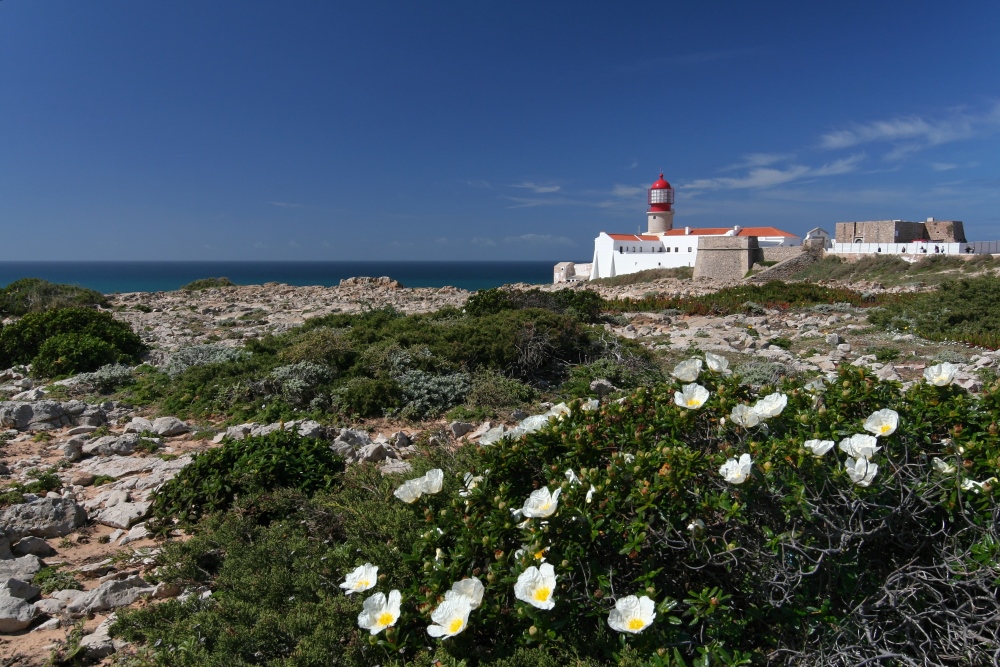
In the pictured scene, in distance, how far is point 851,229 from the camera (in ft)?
147

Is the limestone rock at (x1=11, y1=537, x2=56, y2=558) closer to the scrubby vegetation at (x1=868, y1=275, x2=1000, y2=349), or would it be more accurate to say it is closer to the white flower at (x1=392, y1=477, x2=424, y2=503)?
the white flower at (x1=392, y1=477, x2=424, y2=503)

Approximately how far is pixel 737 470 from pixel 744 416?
390 millimetres

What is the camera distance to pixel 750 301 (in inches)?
711

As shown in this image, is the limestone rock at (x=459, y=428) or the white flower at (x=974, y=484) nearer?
the white flower at (x=974, y=484)

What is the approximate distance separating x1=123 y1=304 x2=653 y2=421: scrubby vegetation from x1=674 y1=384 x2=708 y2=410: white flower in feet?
14.6

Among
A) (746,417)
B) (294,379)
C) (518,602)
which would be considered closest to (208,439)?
(294,379)

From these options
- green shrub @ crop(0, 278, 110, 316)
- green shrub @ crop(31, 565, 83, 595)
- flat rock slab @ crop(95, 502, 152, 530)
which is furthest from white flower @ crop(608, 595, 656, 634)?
green shrub @ crop(0, 278, 110, 316)

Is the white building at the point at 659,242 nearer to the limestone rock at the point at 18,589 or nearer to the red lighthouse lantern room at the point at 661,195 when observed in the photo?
the red lighthouse lantern room at the point at 661,195

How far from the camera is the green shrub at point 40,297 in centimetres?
1752

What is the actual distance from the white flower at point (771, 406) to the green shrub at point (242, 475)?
3095mm

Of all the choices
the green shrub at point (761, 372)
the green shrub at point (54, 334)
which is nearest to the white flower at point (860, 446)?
the green shrub at point (761, 372)

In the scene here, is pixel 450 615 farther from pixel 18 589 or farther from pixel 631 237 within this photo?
pixel 631 237

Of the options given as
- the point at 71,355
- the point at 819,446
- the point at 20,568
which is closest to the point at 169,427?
the point at 20,568

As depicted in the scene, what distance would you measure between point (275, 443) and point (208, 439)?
78.5 inches
